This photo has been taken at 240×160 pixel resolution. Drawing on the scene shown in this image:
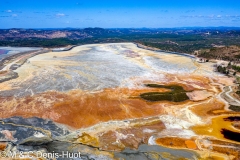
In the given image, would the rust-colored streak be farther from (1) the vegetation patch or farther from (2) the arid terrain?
(1) the vegetation patch

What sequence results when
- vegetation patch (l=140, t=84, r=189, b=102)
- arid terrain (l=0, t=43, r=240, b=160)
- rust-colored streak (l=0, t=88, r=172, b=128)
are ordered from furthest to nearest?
vegetation patch (l=140, t=84, r=189, b=102)
rust-colored streak (l=0, t=88, r=172, b=128)
arid terrain (l=0, t=43, r=240, b=160)

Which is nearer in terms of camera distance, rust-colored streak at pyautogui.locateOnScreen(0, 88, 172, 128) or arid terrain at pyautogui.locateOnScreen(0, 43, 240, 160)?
arid terrain at pyautogui.locateOnScreen(0, 43, 240, 160)

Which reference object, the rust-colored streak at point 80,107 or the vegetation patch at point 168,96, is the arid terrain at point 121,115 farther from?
the vegetation patch at point 168,96

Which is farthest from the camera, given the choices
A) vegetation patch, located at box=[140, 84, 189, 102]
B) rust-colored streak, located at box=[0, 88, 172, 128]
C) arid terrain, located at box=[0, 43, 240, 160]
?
vegetation patch, located at box=[140, 84, 189, 102]

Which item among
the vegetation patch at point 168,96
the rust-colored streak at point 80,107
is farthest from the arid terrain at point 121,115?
the vegetation patch at point 168,96

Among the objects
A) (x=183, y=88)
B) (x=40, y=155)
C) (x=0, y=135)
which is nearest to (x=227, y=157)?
(x=40, y=155)

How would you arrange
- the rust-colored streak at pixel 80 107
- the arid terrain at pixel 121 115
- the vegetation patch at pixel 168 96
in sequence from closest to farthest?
the arid terrain at pixel 121 115 < the rust-colored streak at pixel 80 107 < the vegetation patch at pixel 168 96

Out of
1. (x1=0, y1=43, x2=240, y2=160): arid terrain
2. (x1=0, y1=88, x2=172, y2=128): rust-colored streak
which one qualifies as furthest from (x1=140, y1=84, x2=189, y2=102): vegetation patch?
(x1=0, y1=88, x2=172, y2=128): rust-colored streak

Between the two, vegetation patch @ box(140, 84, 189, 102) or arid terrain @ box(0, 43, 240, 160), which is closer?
arid terrain @ box(0, 43, 240, 160)
